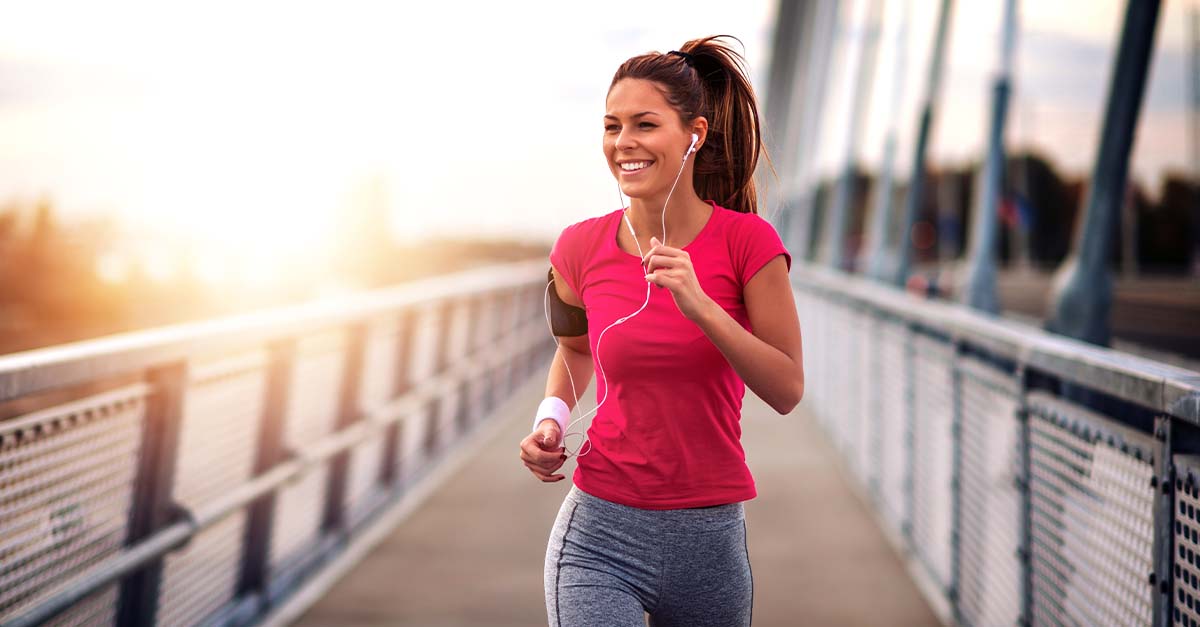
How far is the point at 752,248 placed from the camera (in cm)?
201

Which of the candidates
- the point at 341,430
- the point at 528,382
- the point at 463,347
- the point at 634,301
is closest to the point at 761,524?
the point at 341,430

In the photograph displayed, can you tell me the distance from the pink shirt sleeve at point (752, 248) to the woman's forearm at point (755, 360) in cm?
12

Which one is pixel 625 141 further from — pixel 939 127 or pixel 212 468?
pixel 939 127

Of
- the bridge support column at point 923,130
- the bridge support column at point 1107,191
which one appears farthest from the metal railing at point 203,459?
the bridge support column at point 923,130

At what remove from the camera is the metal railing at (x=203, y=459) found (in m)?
2.84

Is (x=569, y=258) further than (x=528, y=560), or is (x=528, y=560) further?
(x=528, y=560)

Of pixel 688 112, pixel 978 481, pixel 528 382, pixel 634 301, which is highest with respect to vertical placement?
pixel 688 112

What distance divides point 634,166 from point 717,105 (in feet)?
0.72

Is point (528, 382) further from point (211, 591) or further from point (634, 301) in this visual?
point (634, 301)

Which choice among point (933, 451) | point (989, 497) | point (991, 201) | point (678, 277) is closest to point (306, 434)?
point (933, 451)

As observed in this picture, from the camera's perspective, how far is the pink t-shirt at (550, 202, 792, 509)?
6.64 ft

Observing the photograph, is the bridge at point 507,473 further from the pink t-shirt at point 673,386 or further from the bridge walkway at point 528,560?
the pink t-shirt at point 673,386

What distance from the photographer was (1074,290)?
13.0ft

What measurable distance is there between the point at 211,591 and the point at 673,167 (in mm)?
2775
